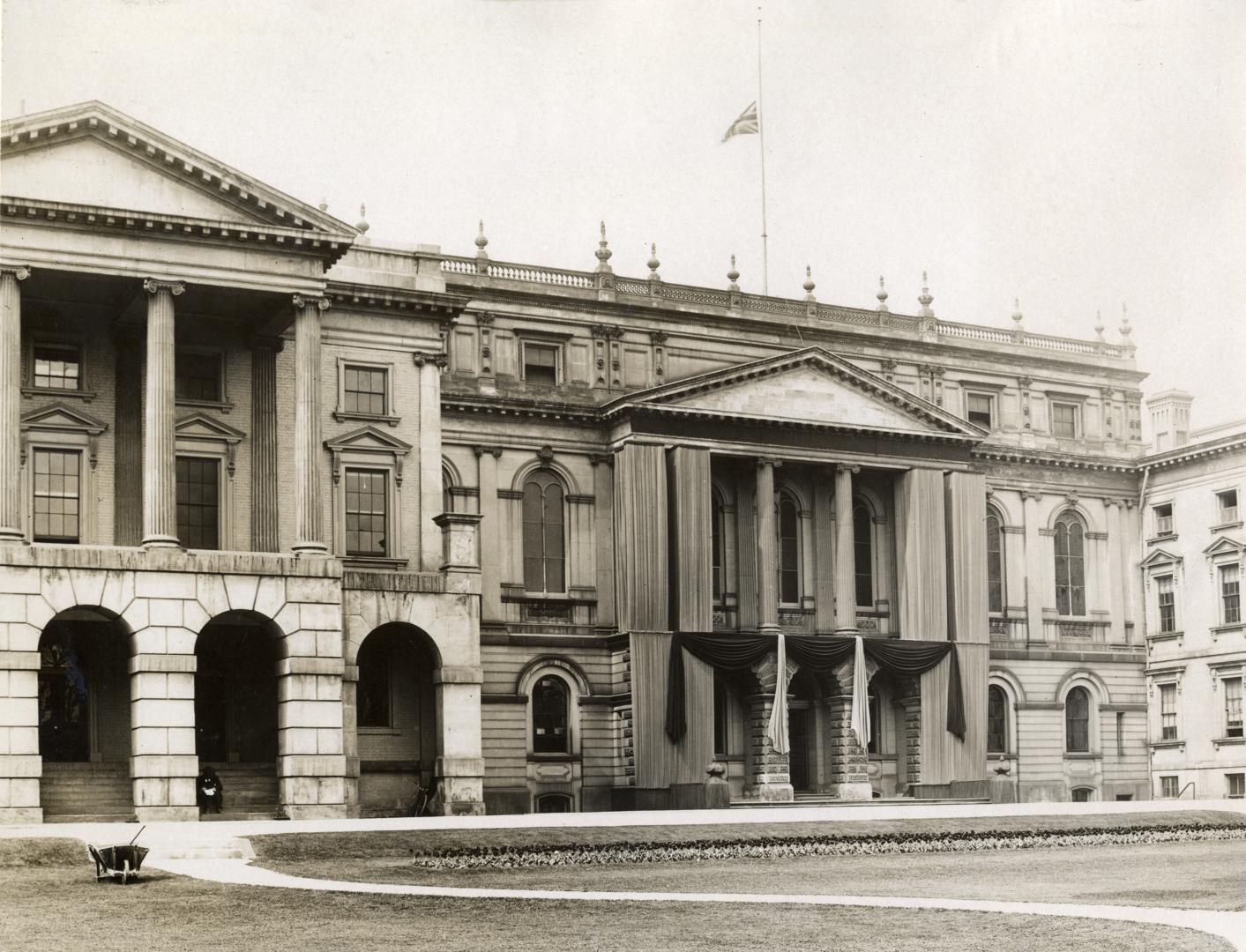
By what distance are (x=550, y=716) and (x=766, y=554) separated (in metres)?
8.39

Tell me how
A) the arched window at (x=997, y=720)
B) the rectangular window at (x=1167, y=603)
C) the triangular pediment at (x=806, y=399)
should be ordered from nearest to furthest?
the triangular pediment at (x=806, y=399) < the arched window at (x=997, y=720) < the rectangular window at (x=1167, y=603)

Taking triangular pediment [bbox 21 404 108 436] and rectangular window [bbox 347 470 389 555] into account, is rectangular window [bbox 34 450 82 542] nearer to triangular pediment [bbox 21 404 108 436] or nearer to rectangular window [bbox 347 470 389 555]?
triangular pediment [bbox 21 404 108 436]

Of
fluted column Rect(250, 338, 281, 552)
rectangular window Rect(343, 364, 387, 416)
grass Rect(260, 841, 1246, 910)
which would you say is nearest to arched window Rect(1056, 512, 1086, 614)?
rectangular window Rect(343, 364, 387, 416)

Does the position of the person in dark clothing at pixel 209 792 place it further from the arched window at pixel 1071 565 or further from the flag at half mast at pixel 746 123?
the arched window at pixel 1071 565

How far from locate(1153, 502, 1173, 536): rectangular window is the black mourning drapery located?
11.9 m

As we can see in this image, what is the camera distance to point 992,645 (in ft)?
206

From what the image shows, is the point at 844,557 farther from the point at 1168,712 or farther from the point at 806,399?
the point at 1168,712

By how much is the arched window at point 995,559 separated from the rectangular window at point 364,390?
2436 centimetres

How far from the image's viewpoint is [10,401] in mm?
41281

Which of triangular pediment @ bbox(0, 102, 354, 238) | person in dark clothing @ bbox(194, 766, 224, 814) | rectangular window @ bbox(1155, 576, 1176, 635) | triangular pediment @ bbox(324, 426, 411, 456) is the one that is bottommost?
person in dark clothing @ bbox(194, 766, 224, 814)

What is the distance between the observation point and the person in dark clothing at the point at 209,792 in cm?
4309

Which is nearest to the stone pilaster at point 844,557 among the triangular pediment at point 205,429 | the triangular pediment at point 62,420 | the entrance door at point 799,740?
the entrance door at point 799,740

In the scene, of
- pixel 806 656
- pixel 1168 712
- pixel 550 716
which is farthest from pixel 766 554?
pixel 1168 712

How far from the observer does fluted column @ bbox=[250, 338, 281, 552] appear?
4684 cm
